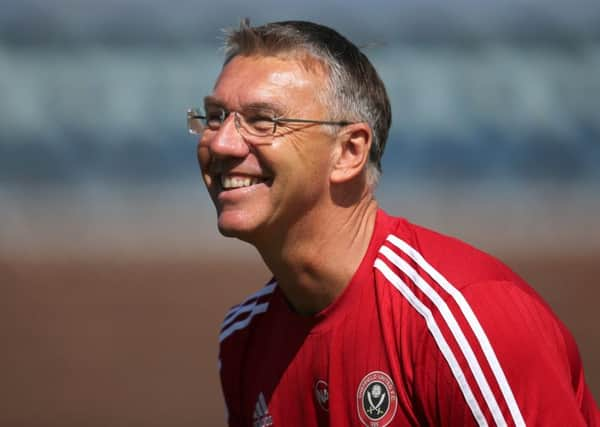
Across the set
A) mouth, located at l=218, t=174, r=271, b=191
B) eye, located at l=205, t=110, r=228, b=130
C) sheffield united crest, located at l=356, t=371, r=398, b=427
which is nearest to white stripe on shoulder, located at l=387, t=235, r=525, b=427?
sheffield united crest, located at l=356, t=371, r=398, b=427

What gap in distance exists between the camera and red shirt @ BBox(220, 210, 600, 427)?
2.75m

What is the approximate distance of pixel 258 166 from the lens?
3.20 m

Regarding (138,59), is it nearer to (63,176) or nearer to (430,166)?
(63,176)

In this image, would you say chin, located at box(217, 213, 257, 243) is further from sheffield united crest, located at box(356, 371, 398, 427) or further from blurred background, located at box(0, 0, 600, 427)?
blurred background, located at box(0, 0, 600, 427)

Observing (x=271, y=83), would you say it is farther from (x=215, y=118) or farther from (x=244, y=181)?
(x=244, y=181)

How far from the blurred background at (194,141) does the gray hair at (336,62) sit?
8180 millimetres

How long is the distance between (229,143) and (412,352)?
0.82 meters

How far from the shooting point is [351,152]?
336cm

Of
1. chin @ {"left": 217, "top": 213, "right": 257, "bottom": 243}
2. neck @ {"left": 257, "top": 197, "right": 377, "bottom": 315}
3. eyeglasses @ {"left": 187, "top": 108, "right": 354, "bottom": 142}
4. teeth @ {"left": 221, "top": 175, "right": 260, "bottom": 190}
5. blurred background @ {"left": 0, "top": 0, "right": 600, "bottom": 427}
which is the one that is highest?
blurred background @ {"left": 0, "top": 0, "right": 600, "bottom": 427}

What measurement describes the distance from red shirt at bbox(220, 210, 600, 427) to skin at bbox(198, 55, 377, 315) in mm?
88

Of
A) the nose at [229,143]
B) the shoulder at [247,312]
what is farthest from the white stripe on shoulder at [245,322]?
the nose at [229,143]

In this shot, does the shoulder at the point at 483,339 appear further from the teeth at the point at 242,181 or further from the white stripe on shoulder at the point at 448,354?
the teeth at the point at 242,181

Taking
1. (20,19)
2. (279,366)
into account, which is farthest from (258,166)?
(20,19)

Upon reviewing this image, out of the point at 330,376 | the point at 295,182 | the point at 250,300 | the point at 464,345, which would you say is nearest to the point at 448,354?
the point at 464,345
